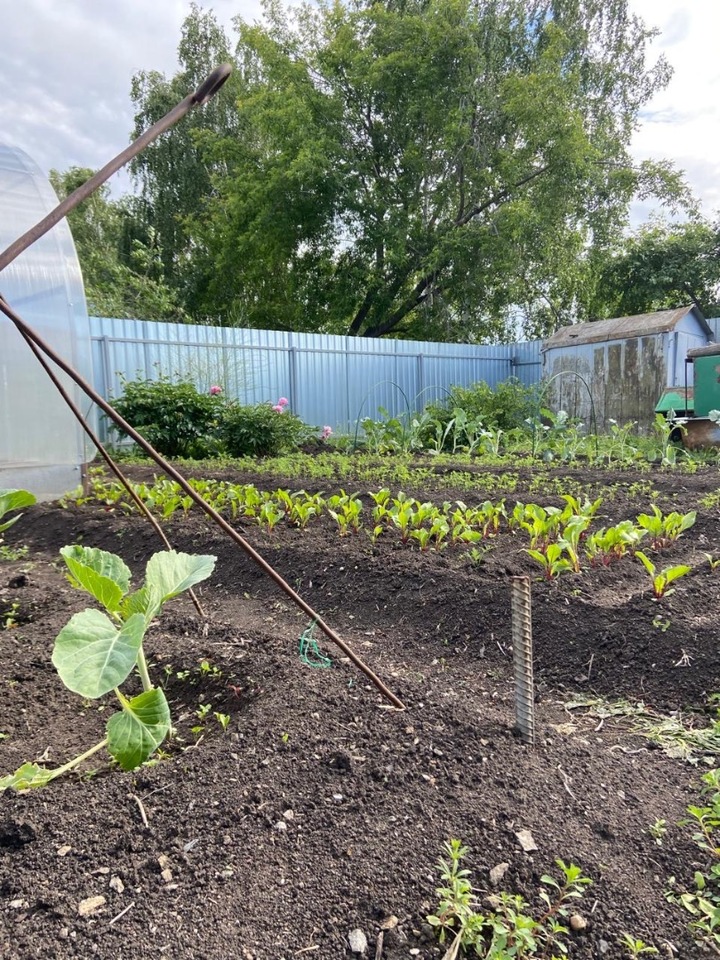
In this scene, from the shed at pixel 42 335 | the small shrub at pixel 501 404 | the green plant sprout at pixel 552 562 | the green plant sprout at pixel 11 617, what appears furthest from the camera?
the small shrub at pixel 501 404

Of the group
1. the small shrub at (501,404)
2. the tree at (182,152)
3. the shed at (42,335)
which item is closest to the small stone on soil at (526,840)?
the shed at (42,335)

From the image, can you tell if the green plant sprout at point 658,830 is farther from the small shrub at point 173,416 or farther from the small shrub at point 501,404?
the small shrub at point 501,404

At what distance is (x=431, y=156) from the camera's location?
15.5 metres

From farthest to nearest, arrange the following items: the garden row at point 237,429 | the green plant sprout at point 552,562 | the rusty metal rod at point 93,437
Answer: the garden row at point 237,429
the green plant sprout at point 552,562
the rusty metal rod at point 93,437

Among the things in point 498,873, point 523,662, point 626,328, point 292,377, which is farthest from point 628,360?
point 498,873

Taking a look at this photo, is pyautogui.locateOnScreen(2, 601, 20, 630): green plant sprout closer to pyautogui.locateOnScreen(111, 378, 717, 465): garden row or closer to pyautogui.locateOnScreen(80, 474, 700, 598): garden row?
pyautogui.locateOnScreen(80, 474, 700, 598): garden row

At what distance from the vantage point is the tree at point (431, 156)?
1455 centimetres

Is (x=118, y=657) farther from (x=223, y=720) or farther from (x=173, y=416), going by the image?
(x=173, y=416)

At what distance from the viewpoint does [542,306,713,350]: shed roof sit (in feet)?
33.6

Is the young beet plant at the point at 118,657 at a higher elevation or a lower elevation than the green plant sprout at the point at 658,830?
higher

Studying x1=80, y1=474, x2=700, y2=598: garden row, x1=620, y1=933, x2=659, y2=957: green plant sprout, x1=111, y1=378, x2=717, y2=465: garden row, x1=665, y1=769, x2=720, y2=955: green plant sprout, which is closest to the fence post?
x1=111, y1=378, x2=717, y2=465: garden row

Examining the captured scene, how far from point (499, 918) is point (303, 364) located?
11.2 metres

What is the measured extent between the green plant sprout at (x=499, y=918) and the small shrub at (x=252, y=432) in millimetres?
7224

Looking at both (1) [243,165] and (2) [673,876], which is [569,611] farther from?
(1) [243,165]
